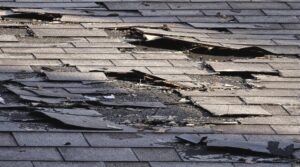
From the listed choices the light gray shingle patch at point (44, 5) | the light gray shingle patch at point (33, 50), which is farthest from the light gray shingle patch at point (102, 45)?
the light gray shingle patch at point (44, 5)

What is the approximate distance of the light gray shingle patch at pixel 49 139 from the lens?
218 inches

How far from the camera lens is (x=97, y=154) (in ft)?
17.8

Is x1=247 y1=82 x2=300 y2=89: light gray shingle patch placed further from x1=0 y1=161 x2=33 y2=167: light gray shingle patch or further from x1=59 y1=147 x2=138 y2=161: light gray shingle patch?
x1=0 y1=161 x2=33 y2=167: light gray shingle patch

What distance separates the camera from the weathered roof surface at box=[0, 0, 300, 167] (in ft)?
18.2

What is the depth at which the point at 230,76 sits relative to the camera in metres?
6.96

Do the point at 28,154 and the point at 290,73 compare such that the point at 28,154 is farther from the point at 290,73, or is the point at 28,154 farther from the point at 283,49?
the point at 283,49

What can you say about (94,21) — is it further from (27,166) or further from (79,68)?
(27,166)

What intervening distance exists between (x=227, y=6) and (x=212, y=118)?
2.54m

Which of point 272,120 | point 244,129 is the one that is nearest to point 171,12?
point 272,120

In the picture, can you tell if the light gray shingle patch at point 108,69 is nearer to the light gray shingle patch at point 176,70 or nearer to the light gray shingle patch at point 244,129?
the light gray shingle patch at point 176,70

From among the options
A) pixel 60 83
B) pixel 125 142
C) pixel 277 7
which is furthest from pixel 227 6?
pixel 125 142

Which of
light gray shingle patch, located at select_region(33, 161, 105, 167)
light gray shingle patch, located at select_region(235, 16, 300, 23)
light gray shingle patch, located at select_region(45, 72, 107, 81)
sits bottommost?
light gray shingle patch, located at select_region(33, 161, 105, 167)

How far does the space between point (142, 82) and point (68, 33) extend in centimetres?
109

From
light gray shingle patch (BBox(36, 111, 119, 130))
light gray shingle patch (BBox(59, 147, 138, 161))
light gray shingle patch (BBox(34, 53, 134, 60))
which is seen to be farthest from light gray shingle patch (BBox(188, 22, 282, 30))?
light gray shingle patch (BBox(59, 147, 138, 161))
